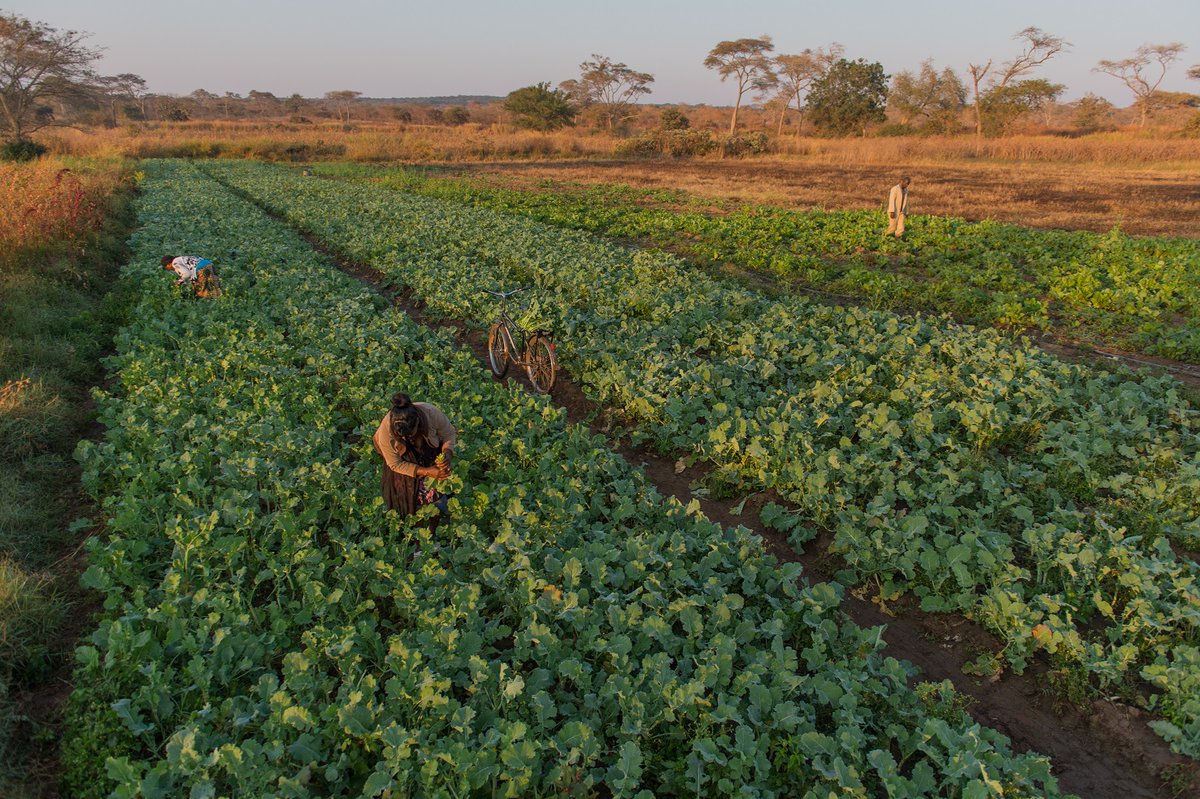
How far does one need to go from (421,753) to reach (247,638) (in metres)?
1.45

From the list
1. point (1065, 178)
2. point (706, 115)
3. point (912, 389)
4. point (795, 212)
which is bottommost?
point (912, 389)

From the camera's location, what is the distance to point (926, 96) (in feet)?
177

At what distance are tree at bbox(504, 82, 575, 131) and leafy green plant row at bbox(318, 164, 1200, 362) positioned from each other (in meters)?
44.5

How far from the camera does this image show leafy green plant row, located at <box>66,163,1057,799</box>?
2902 millimetres

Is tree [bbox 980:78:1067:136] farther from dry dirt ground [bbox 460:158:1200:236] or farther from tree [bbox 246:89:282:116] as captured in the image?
tree [bbox 246:89:282:116]

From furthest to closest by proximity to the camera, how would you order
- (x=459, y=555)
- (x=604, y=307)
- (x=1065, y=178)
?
(x=1065, y=178) → (x=604, y=307) → (x=459, y=555)

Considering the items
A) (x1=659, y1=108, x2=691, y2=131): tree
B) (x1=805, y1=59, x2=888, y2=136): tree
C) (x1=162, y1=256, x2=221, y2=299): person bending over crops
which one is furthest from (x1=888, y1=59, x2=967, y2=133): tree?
(x1=162, y1=256, x2=221, y2=299): person bending over crops

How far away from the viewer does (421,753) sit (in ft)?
9.11

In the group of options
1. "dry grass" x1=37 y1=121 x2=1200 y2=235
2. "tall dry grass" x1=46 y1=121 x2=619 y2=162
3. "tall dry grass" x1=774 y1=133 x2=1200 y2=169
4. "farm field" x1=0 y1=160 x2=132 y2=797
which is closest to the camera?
"farm field" x1=0 y1=160 x2=132 y2=797

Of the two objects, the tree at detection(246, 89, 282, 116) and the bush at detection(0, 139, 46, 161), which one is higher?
the tree at detection(246, 89, 282, 116)

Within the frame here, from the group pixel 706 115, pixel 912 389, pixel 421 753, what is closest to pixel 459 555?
pixel 421 753

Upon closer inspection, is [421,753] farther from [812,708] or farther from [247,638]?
[812,708]

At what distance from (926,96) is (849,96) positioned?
1014cm

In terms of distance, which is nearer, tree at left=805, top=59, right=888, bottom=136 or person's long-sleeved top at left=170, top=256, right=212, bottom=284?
person's long-sleeved top at left=170, top=256, right=212, bottom=284
